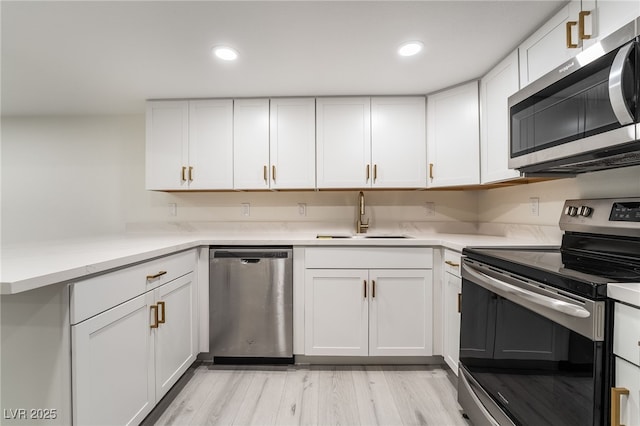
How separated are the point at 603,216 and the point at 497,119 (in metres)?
0.86

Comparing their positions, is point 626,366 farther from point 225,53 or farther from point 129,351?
point 225,53

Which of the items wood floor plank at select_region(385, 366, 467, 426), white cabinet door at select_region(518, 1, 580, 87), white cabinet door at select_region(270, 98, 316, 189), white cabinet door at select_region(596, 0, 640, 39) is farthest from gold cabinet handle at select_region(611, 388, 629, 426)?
white cabinet door at select_region(270, 98, 316, 189)

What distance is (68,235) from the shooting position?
2814 millimetres

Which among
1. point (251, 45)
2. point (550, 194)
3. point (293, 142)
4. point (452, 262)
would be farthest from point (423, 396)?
point (251, 45)

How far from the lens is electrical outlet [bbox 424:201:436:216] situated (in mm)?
2668

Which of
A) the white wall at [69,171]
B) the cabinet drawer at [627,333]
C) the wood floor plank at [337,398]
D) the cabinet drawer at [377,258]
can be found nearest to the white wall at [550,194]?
the cabinet drawer at [377,258]

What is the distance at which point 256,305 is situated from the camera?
2.06 m

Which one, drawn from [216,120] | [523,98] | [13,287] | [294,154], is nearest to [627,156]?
[523,98]

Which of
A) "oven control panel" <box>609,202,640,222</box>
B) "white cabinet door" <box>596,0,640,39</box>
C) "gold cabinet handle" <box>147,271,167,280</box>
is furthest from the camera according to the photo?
"gold cabinet handle" <box>147,271,167,280</box>

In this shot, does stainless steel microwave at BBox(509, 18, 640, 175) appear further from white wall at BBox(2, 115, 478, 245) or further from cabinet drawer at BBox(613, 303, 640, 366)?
white wall at BBox(2, 115, 478, 245)

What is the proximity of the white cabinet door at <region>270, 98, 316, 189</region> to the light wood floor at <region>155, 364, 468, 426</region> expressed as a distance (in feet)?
4.69

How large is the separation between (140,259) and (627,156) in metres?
2.11

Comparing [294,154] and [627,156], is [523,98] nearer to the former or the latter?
[627,156]

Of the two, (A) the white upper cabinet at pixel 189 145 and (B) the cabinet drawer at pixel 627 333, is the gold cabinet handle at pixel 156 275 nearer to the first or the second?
(A) the white upper cabinet at pixel 189 145
